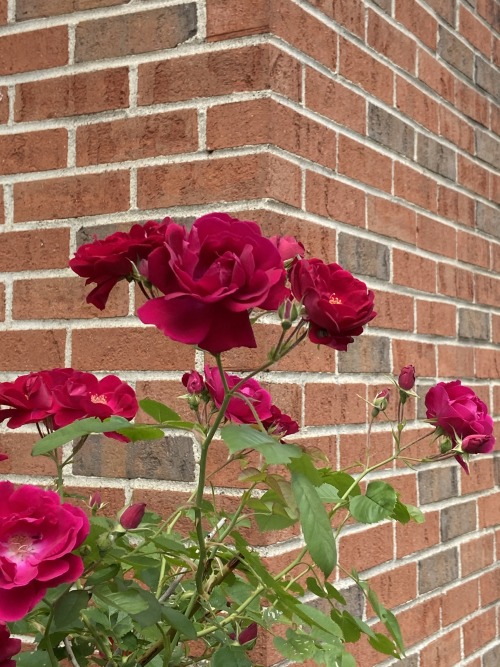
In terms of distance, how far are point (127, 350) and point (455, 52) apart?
3.69 feet

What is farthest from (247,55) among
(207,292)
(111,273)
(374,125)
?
(207,292)

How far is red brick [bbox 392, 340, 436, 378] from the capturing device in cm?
192

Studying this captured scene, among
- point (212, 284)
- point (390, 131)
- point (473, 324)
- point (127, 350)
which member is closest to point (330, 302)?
point (212, 284)

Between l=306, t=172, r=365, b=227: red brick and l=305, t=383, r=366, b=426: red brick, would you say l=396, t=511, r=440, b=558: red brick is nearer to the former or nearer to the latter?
l=305, t=383, r=366, b=426: red brick

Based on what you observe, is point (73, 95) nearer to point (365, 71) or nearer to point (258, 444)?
point (365, 71)

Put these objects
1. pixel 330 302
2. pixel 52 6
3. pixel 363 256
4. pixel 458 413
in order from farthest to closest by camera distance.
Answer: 1. pixel 363 256
2. pixel 52 6
3. pixel 458 413
4. pixel 330 302

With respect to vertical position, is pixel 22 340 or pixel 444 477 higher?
pixel 22 340

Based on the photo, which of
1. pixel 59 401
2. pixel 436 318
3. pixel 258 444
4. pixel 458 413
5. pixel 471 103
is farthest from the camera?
pixel 471 103

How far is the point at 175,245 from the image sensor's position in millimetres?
806

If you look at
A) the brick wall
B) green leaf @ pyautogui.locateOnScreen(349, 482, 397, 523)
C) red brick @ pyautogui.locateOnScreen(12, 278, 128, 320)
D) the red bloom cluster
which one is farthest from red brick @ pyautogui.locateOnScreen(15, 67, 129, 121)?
green leaf @ pyautogui.locateOnScreen(349, 482, 397, 523)

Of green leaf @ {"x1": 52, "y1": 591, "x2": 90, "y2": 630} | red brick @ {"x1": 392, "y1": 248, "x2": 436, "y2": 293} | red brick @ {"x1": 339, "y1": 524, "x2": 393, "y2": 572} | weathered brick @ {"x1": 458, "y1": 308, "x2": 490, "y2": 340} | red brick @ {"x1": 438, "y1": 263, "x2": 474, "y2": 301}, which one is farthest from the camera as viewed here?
weathered brick @ {"x1": 458, "y1": 308, "x2": 490, "y2": 340}

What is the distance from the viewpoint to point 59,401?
0.99 meters

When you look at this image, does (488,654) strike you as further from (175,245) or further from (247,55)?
(175,245)

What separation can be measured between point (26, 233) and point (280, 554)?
680 millimetres
